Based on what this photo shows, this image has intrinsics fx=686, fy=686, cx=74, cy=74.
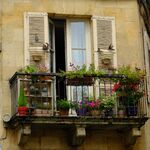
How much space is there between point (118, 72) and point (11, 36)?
9.24ft

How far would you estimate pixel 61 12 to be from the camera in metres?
17.7

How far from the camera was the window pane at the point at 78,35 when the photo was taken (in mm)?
17747

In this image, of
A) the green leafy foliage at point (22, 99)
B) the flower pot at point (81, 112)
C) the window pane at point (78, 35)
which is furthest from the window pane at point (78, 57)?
the green leafy foliage at point (22, 99)

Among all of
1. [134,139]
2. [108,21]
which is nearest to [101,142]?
[134,139]

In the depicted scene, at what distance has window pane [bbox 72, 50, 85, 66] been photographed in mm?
17578

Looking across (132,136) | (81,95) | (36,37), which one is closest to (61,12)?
(36,37)

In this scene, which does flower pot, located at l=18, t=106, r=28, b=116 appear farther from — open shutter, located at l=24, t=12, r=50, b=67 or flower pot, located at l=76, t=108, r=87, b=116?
open shutter, located at l=24, t=12, r=50, b=67

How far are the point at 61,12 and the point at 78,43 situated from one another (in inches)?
35.9

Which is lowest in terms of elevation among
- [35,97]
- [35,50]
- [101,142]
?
[101,142]

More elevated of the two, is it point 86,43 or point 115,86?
point 86,43

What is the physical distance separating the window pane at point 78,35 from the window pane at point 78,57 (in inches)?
5.9

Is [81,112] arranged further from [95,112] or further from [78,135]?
[78,135]

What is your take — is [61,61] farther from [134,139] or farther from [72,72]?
[134,139]

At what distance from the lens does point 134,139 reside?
16891 millimetres
